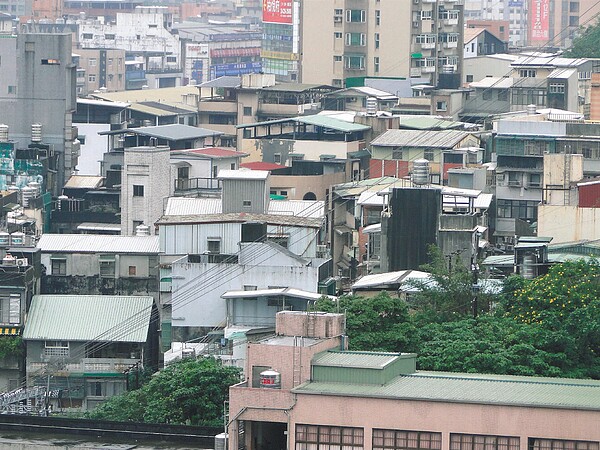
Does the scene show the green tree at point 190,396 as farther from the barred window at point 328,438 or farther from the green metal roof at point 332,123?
the green metal roof at point 332,123

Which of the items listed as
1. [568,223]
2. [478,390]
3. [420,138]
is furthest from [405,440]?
[420,138]

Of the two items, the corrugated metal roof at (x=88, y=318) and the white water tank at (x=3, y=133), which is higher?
the white water tank at (x=3, y=133)

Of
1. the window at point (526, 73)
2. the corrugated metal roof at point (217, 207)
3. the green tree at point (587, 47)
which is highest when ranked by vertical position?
the green tree at point (587, 47)

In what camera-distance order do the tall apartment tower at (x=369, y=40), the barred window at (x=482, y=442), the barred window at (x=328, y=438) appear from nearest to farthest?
the barred window at (x=482, y=442) → the barred window at (x=328, y=438) → the tall apartment tower at (x=369, y=40)

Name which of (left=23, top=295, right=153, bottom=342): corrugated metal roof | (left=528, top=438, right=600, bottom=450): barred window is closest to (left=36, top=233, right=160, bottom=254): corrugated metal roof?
(left=23, top=295, right=153, bottom=342): corrugated metal roof

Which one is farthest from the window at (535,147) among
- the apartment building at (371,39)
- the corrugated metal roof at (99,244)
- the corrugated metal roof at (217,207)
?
the apartment building at (371,39)
